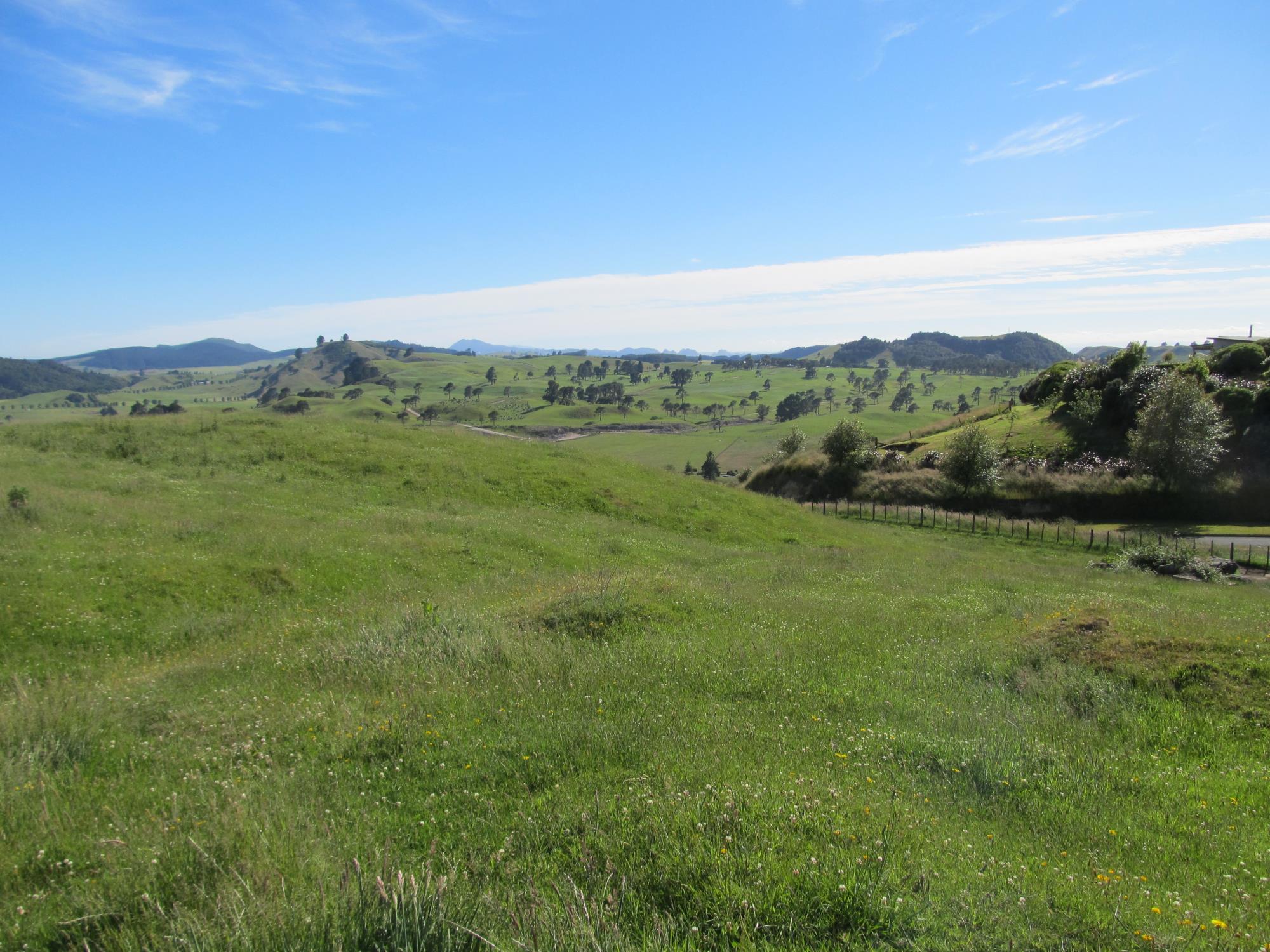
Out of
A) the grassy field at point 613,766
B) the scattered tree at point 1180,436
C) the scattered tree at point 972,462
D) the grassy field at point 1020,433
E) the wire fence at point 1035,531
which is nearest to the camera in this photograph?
the grassy field at point 613,766

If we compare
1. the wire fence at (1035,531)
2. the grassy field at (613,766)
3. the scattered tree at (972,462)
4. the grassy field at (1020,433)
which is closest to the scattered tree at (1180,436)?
the wire fence at (1035,531)

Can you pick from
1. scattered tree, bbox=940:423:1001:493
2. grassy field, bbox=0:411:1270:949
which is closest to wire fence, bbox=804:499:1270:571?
scattered tree, bbox=940:423:1001:493

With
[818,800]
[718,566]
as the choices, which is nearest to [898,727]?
[818,800]

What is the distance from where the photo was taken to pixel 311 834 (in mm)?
5168

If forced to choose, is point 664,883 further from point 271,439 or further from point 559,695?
point 271,439

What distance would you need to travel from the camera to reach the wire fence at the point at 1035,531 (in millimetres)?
35969

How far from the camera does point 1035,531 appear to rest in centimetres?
4469

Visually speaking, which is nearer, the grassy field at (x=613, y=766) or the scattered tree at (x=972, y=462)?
the grassy field at (x=613, y=766)

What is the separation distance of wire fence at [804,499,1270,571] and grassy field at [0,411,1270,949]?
2477 cm

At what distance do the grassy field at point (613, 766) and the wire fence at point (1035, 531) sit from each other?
975 inches

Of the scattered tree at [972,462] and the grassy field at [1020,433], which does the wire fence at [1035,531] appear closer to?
the scattered tree at [972,462]

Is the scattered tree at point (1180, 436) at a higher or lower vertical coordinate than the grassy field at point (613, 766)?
higher

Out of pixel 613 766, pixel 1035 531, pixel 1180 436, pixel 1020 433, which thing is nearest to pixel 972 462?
pixel 1035 531

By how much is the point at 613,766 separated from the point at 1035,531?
4670 centimetres
